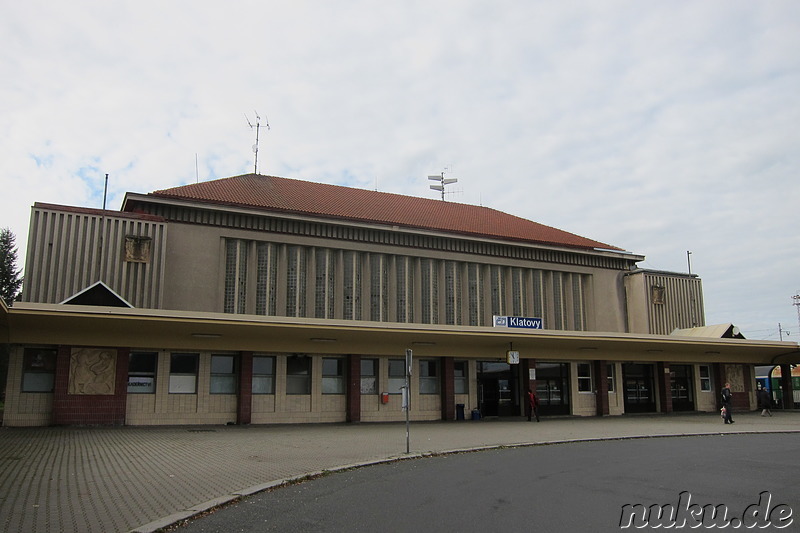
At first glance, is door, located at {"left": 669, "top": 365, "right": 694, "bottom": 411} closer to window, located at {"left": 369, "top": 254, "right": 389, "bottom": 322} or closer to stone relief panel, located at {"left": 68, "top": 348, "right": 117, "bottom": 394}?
window, located at {"left": 369, "top": 254, "right": 389, "bottom": 322}

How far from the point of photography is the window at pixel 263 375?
25.6 m

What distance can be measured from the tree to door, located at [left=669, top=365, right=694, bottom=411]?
174 ft

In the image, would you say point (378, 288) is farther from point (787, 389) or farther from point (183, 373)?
point (787, 389)

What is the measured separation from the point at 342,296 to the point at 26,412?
14645 mm

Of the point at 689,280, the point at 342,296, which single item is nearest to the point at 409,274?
the point at 342,296

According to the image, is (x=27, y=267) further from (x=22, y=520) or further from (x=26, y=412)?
(x=22, y=520)

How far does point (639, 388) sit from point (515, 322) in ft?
32.5

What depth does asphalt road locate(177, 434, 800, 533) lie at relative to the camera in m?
8.38

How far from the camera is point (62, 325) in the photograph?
2166cm

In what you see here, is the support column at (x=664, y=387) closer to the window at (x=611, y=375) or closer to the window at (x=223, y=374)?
the window at (x=611, y=375)

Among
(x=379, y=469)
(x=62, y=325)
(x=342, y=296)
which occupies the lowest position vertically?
(x=379, y=469)

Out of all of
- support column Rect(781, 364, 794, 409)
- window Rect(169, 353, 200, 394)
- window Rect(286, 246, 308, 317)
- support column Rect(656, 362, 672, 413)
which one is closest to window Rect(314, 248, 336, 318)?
window Rect(286, 246, 308, 317)

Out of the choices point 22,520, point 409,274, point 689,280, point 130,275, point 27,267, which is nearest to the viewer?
point 22,520

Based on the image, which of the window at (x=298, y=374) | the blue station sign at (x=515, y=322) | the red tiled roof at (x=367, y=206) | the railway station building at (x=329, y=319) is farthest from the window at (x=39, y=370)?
the blue station sign at (x=515, y=322)
